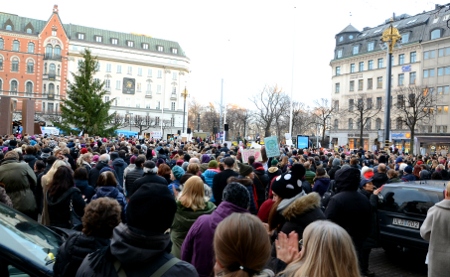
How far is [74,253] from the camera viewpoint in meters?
3.34

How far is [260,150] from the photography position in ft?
43.9

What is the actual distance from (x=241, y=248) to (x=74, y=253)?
66.2 inches

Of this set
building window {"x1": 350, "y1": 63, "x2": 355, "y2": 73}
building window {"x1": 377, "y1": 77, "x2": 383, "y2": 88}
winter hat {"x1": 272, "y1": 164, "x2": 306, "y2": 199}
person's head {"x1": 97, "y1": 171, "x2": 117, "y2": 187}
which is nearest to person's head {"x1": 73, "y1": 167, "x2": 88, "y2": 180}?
person's head {"x1": 97, "y1": 171, "x2": 117, "y2": 187}

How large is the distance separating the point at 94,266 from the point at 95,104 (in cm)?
4134

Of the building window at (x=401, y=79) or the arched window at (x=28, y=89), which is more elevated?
the building window at (x=401, y=79)

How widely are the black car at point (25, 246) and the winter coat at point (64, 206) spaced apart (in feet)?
4.16

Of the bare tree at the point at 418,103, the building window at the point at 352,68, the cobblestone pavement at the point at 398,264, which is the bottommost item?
the cobblestone pavement at the point at 398,264

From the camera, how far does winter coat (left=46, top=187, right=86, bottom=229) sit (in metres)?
5.96

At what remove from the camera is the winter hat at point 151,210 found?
255 centimetres

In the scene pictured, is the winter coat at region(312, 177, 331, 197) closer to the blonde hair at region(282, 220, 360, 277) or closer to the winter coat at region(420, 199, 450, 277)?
the winter coat at region(420, 199, 450, 277)

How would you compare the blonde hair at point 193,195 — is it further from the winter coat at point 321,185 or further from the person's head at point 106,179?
the winter coat at point 321,185

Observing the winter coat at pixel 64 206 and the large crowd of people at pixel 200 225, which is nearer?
the large crowd of people at pixel 200 225

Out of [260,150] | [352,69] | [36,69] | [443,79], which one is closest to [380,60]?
[352,69]

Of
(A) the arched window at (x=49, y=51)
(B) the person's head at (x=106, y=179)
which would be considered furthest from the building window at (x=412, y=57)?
(A) the arched window at (x=49, y=51)
